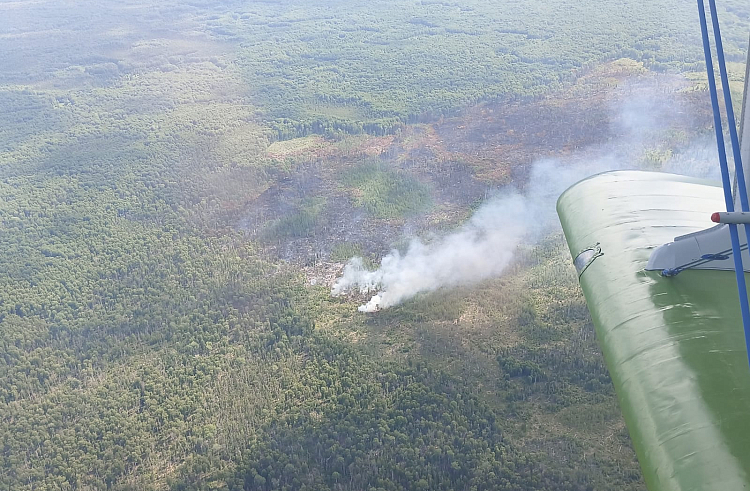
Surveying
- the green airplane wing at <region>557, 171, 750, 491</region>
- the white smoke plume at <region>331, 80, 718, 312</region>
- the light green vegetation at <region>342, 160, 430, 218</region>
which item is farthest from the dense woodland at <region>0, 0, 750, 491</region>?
the green airplane wing at <region>557, 171, 750, 491</region>

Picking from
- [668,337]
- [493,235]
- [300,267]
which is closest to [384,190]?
[493,235]

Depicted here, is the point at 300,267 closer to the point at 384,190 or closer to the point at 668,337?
the point at 384,190

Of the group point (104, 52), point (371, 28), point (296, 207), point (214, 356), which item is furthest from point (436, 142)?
point (104, 52)

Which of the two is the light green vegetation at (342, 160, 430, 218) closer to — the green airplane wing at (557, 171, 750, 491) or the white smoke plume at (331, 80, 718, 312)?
the white smoke plume at (331, 80, 718, 312)

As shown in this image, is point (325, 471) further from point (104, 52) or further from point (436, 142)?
point (104, 52)

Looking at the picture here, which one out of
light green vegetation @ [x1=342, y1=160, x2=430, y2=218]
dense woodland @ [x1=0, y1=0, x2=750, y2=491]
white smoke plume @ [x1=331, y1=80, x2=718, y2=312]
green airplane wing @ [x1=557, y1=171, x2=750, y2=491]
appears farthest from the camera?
light green vegetation @ [x1=342, y1=160, x2=430, y2=218]

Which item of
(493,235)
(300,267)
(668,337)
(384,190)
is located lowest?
(300,267)

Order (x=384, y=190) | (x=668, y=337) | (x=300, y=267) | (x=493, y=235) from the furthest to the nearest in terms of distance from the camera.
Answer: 1. (x=384, y=190)
2. (x=493, y=235)
3. (x=300, y=267)
4. (x=668, y=337)
